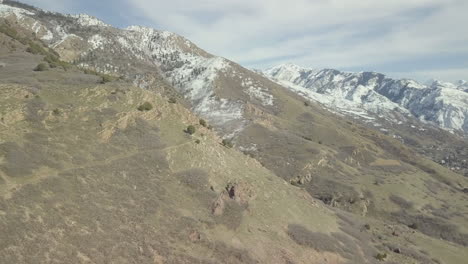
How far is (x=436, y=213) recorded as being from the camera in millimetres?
142625

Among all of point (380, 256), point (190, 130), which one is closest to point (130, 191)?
point (190, 130)

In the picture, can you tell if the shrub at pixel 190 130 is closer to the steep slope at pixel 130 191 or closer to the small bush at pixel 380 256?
the steep slope at pixel 130 191

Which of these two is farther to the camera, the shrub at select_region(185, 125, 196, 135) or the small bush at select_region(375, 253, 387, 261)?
the shrub at select_region(185, 125, 196, 135)

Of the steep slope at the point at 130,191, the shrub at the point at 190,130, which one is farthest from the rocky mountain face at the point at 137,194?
the shrub at the point at 190,130

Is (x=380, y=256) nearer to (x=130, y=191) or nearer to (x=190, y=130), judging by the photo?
(x=190, y=130)

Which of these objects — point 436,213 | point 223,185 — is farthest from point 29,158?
point 436,213

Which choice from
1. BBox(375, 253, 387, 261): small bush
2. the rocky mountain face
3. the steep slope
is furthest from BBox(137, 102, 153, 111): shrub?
BBox(375, 253, 387, 261): small bush

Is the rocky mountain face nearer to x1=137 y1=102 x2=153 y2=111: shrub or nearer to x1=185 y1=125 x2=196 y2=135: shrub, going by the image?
x1=137 y1=102 x2=153 y2=111: shrub

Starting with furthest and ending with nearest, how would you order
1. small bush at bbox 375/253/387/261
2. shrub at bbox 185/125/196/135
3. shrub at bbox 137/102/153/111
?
shrub at bbox 185/125/196/135 < shrub at bbox 137/102/153/111 < small bush at bbox 375/253/387/261

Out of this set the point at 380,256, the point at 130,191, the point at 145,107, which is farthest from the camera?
the point at 145,107

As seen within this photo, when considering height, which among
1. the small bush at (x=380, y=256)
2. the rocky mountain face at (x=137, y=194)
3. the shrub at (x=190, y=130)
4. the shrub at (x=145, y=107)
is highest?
the shrub at (x=145, y=107)

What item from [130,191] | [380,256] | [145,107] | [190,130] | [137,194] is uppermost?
[145,107]

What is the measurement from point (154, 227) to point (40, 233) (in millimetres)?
13861

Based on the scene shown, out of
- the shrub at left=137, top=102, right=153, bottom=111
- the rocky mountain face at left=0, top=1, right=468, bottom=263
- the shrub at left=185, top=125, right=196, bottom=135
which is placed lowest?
the rocky mountain face at left=0, top=1, right=468, bottom=263
